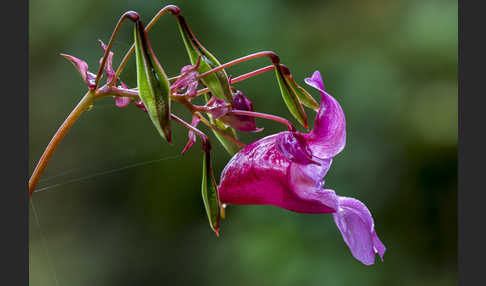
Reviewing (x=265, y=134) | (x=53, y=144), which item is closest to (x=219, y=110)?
(x=53, y=144)

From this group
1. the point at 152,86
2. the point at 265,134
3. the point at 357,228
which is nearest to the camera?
the point at 152,86

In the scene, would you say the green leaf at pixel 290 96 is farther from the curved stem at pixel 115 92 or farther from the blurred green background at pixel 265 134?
the blurred green background at pixel 265 134

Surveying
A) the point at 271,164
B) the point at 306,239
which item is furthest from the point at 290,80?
the point at 306,239

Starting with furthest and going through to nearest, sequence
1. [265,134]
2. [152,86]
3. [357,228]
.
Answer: [265,134] < [357,228] < [152,86]

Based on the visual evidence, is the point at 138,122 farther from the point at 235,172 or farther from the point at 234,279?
the point at 235,172

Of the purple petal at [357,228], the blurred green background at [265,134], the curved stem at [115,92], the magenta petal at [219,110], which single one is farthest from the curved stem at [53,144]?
the blurred green background at [265,134]

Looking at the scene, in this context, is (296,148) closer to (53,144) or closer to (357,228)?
(357,228)

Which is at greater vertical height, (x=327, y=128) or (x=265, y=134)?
(x=327, y=128)

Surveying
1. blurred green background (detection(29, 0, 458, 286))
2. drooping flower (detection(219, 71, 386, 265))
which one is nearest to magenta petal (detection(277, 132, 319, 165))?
drooping flower (detection(219, 71, 386, 265))
